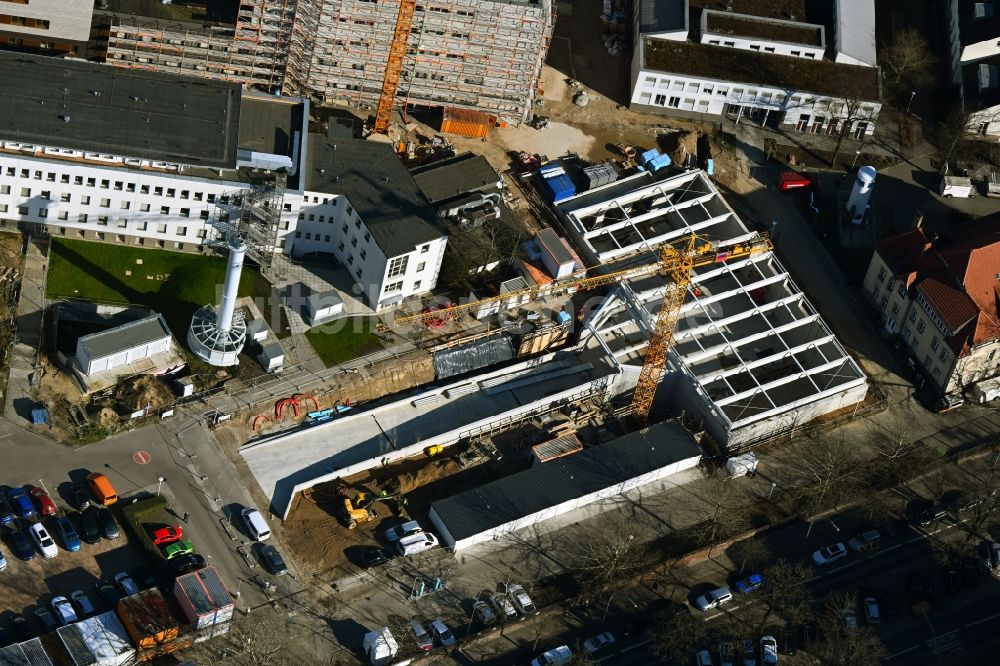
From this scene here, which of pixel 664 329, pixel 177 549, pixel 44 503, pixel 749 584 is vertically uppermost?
pixel 664 329

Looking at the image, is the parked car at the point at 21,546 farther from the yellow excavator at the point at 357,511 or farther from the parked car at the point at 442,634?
the parked car at the point at 442,634

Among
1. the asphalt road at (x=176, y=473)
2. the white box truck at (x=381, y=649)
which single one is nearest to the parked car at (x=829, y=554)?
the white box truck at (x=381, y=649)

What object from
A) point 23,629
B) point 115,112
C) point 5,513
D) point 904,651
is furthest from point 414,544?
point 115,112

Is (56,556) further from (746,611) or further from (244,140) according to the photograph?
(746,611)

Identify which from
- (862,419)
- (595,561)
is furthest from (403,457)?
(862,419)

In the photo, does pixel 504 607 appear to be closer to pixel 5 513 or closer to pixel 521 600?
pixel 521 600

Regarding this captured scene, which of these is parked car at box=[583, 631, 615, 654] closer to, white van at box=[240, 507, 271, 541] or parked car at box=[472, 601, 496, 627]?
parked car at box=[472, 601, 496, 627]

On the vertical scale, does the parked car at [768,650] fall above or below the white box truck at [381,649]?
above
